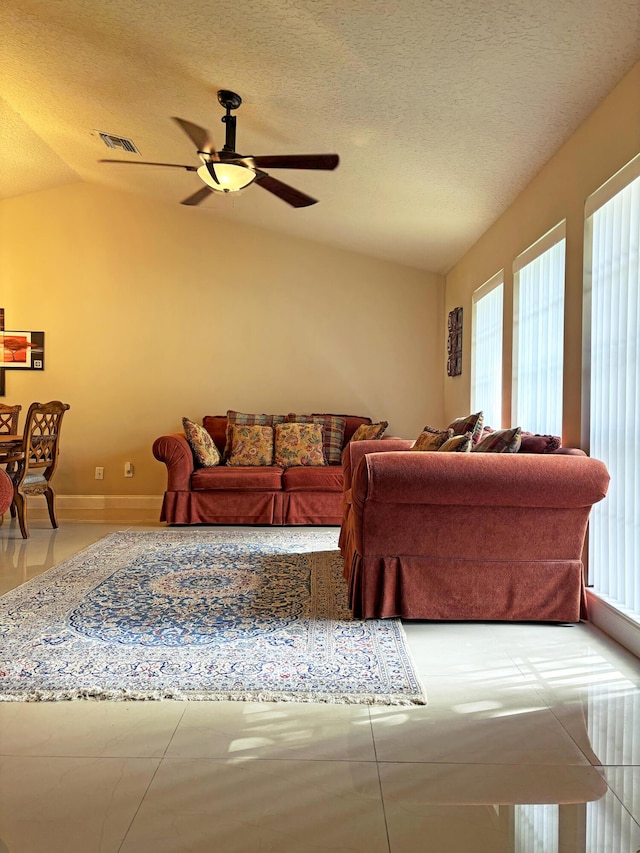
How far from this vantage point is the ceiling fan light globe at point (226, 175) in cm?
341

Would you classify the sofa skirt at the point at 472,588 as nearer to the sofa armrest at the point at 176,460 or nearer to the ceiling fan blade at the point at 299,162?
the ceiling fan blade at the point at 299,162

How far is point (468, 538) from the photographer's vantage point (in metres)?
2.79

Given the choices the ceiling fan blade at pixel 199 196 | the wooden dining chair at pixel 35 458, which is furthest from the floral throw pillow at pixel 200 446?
the ceiling fan blade at pixel 199 196

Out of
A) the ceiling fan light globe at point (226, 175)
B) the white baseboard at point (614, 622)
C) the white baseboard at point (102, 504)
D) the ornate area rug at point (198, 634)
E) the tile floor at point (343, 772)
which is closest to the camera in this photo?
the tile floor at point (343, 772)

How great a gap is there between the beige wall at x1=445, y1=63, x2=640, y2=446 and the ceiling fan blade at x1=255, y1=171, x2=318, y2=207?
1.34m

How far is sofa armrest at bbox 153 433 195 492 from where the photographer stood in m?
5.14

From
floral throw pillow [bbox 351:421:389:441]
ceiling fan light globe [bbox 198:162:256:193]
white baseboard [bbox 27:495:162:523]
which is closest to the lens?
ceiling fan light globe [bbox 198:162:256:193]

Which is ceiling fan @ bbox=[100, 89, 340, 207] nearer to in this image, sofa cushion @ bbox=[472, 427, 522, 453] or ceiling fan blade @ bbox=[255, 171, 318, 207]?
ceiling fan blade @ bbox=[255, 171, 318, 207]

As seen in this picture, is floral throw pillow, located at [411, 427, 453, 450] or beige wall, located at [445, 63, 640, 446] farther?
floral throw pillow, located at [411, 427, 453, 450]

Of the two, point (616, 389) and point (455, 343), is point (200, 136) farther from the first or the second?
point (455, 343)

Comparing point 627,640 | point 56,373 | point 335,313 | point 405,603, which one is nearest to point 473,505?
point 405,603

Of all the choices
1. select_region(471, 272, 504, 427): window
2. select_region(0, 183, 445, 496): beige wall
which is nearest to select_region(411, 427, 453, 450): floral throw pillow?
select_region(471, 272, 504, 427): window

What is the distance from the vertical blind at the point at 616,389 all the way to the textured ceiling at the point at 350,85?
2.05 ft

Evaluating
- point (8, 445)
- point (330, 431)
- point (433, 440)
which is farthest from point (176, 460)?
point (433, 440)
